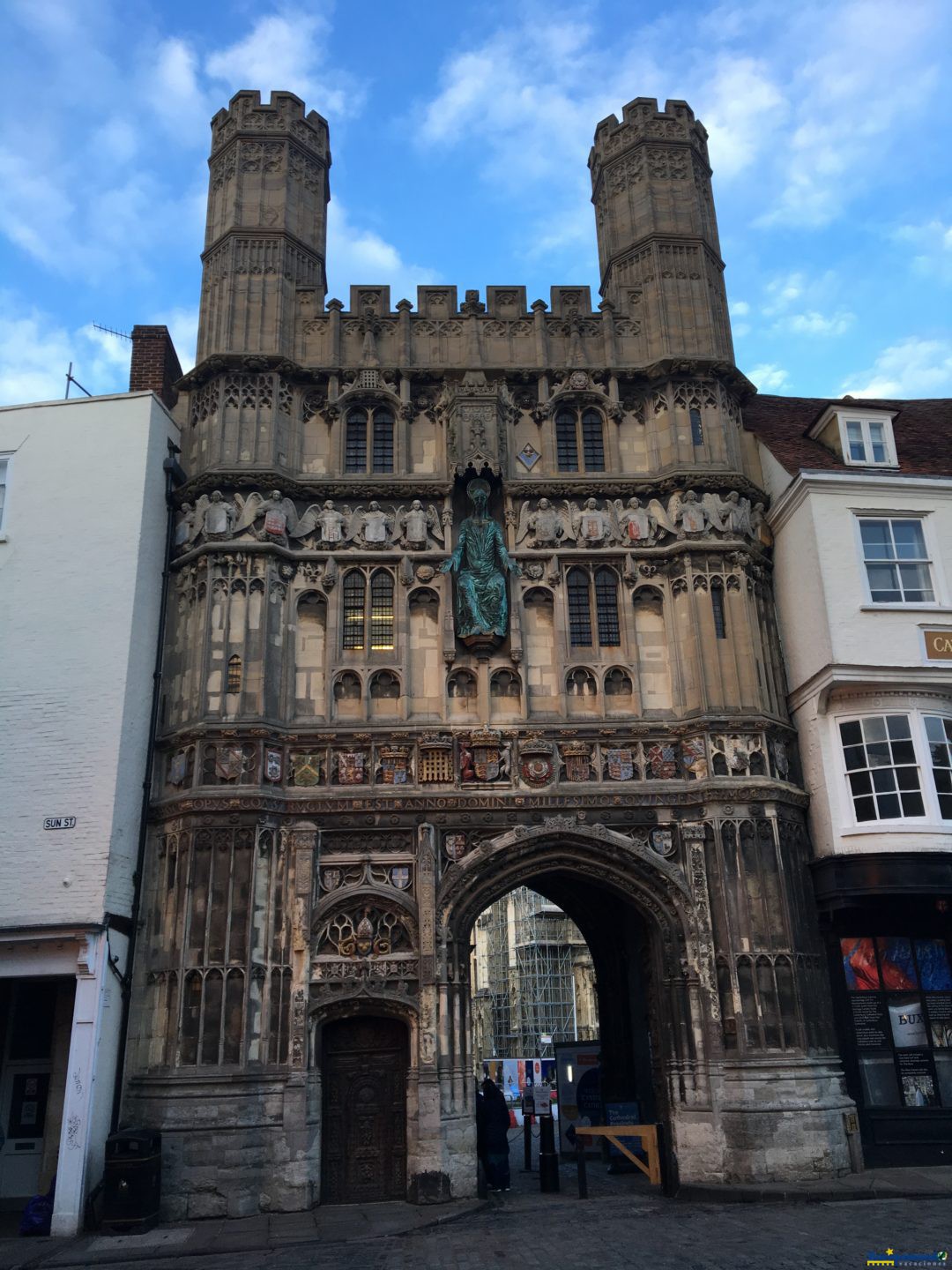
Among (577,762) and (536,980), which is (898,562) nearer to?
(577,762)

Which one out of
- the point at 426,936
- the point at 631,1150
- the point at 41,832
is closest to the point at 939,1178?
the point at 631,1150

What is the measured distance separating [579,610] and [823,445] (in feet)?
22.0

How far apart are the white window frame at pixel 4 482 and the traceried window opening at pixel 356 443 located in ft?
21.5

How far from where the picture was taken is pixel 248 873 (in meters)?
18.2

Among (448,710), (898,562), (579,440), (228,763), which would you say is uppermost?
(579,440)

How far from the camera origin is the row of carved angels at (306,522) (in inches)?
815

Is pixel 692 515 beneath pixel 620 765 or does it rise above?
above

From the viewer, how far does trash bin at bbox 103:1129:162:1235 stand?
1556 cm

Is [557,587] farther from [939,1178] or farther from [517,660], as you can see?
[939,1178]

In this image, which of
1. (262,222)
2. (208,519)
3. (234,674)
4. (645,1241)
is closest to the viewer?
(645,1241)

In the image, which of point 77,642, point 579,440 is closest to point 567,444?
point 579,440

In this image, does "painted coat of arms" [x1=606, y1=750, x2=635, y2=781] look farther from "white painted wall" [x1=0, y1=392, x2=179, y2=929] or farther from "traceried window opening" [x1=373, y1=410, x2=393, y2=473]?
"white painted wall" [x1=0, y1=392, x2=179, y2=929]

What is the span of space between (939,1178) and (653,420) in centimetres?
1478

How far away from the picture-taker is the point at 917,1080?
18.6 metres
